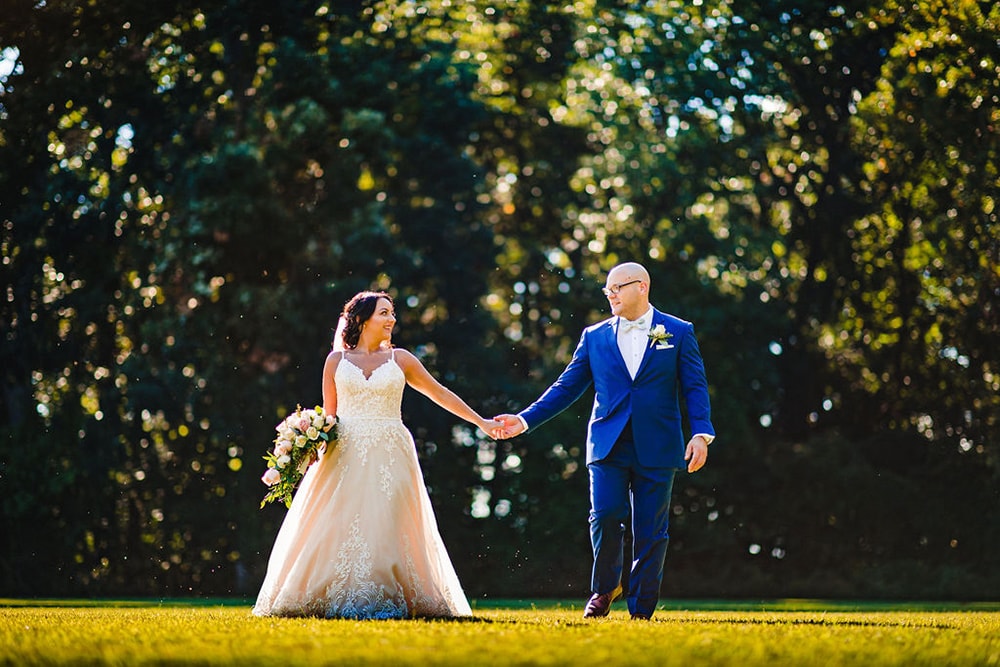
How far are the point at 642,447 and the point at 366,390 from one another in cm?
189

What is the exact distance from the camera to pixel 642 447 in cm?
815

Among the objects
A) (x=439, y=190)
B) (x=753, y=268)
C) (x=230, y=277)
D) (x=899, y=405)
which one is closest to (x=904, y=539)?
(x=899, y=405)

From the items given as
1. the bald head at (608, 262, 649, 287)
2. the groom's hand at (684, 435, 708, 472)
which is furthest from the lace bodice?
the groom's hand at (684, 435, 708, 472)

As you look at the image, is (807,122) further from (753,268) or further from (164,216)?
(164,216)

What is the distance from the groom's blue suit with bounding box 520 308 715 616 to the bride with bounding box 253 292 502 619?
1.02 metres

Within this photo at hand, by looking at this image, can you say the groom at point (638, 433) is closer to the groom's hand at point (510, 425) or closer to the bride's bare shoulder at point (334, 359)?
the groom's hand at point (510, 425)

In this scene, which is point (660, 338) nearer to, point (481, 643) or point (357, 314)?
point (357, 314)

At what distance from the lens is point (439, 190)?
19797 millimetres

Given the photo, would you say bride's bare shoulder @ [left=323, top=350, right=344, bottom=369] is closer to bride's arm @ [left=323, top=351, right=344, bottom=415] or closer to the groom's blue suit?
bride's arm @ [left=323, top=351, right=344, bottom=415]

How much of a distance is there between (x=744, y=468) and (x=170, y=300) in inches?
332

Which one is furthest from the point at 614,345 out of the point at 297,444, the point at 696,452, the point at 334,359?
the point at 297,444

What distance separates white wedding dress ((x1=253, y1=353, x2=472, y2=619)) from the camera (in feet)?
26.7

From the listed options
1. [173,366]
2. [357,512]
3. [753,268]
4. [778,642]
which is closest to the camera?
[778,642]

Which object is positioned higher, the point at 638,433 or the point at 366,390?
the point at 366,390
